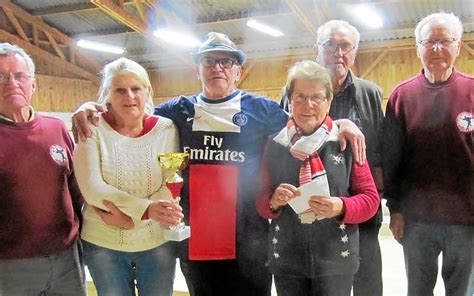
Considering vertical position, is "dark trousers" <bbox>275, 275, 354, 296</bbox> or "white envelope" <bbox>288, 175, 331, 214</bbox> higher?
"white envelope" <bbox>288, 175, 331, 214</bbox>

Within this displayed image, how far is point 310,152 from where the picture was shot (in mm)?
1336

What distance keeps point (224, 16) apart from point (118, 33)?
1891 mm

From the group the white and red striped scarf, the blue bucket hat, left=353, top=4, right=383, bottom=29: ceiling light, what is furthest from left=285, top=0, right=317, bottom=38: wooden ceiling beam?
the white and red striped scarf

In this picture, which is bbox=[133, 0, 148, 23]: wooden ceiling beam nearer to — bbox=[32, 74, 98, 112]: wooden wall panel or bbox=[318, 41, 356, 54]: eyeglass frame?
bbox=[32, 74, 98, 112]: wooden wall panel

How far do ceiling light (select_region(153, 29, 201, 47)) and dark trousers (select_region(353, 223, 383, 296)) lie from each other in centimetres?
565

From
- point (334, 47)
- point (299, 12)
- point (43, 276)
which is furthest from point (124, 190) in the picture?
point (299, 12)

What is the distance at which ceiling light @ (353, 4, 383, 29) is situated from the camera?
611cm

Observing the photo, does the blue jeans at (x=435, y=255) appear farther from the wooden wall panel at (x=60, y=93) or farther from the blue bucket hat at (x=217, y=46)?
the wooden wall panel at (x=60, y=93)

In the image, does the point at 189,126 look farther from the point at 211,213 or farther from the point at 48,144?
the point at 48,144

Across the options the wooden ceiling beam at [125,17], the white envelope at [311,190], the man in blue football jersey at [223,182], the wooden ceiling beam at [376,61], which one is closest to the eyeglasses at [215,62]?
the man in blue football jersey at [223,182]

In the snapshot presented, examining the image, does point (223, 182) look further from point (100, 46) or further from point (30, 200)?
point (100, 46)

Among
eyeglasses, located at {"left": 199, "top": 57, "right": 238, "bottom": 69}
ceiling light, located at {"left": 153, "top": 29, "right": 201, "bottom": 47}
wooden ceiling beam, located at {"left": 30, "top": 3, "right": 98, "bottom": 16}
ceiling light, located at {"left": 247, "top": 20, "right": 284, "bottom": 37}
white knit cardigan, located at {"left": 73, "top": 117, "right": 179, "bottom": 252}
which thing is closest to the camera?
white knit cardigan, located at {"left": 73, "top": 117, "right": 179, "bottom": 252}

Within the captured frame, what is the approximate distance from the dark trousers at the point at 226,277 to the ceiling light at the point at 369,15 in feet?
17.0

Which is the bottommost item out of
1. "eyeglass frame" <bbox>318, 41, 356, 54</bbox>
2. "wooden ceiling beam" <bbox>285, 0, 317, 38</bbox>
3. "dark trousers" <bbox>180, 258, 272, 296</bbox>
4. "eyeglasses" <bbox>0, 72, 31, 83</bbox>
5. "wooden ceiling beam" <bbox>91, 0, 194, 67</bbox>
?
"dark trousers" <bbox>180, 258, 272, 296</bbox>
